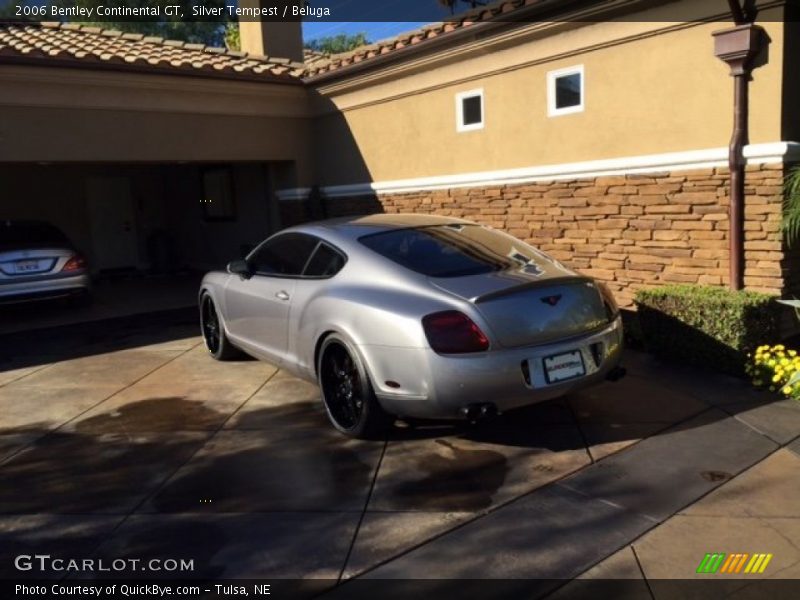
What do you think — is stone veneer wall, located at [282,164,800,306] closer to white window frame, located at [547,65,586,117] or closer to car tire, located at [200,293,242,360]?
white window frame, located at [547,65,586,117]

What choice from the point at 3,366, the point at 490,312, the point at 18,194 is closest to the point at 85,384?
the point at 3,366

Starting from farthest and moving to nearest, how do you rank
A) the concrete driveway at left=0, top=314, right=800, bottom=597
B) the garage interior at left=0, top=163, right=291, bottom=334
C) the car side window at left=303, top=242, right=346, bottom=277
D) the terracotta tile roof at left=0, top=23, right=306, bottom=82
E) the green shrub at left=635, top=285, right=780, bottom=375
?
the garage interior at left=0, top=163, right=291, bottom=334
the terracotta tile roof at left=0, top=23, right=306, bottom=82
the green shrub at left=635, top=285, right=780, bottom=375
the car side window at left=303, top=242, right=346, bottom=277
the concrete driveway at left=0, top=314, right=800, bottom=597

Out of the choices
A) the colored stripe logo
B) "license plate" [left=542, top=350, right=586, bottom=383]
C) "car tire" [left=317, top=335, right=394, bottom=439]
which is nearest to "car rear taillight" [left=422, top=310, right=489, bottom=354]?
"license plate" [left=542, top=350, right=586, bottom=383]

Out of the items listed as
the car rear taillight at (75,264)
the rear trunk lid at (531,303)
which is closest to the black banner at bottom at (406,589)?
→ the rear trunk lid at (531,303)

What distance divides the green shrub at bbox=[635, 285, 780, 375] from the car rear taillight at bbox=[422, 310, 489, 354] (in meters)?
2.74

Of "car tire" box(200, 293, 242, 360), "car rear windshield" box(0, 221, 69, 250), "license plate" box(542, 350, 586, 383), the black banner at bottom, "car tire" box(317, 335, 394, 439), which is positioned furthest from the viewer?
"car rear windshield" box(0, 221, 69, 250)

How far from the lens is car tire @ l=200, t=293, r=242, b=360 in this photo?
6.89 metres

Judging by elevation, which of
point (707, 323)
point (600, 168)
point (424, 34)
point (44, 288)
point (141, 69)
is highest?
point (424, 34)

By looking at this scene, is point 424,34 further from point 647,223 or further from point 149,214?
point 149,214

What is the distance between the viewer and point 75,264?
10.2 meters

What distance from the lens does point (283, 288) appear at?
18.3 ft

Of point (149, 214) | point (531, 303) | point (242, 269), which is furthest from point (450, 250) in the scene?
point (149, 214)

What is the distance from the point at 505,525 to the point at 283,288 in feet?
8.95

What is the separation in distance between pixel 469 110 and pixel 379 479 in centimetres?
627
